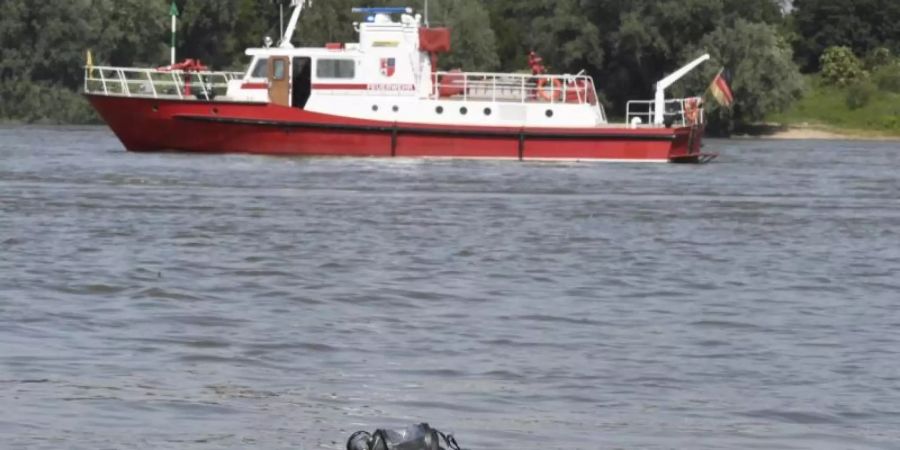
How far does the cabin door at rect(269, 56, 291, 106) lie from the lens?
4891 cm

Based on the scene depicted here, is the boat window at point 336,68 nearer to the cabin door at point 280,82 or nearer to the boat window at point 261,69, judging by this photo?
the cabin door at point 280,82

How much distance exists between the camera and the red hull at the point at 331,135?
48.6 m

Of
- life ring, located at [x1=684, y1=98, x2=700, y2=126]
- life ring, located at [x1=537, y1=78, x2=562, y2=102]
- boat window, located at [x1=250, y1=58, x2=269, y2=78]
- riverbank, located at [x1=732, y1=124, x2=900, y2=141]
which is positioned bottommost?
riverbank, located at [x1=732, y1=124, x2=900, y2=141]

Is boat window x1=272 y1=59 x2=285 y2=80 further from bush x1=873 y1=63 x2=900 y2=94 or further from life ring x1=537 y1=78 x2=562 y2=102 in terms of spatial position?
bush x1=873 y1=63 x2=900 y2=94

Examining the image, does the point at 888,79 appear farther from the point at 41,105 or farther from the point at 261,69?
the point at 261,69

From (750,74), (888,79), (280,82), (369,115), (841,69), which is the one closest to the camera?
(280,82)

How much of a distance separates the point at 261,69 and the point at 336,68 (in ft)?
6.15

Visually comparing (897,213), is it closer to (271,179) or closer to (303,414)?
(271,179)

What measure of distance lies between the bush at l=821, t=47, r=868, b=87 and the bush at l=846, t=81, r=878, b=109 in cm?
214

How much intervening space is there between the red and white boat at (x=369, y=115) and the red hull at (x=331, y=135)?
2 cm

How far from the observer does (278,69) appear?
4916 centimetres

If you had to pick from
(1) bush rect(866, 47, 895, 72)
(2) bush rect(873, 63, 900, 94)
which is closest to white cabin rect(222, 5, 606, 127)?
(2) bush rect(873, 63, 900, 94)

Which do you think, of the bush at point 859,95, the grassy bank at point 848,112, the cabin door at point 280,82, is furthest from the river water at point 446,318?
the bush at point 859,95

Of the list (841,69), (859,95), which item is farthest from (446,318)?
(841,69)
